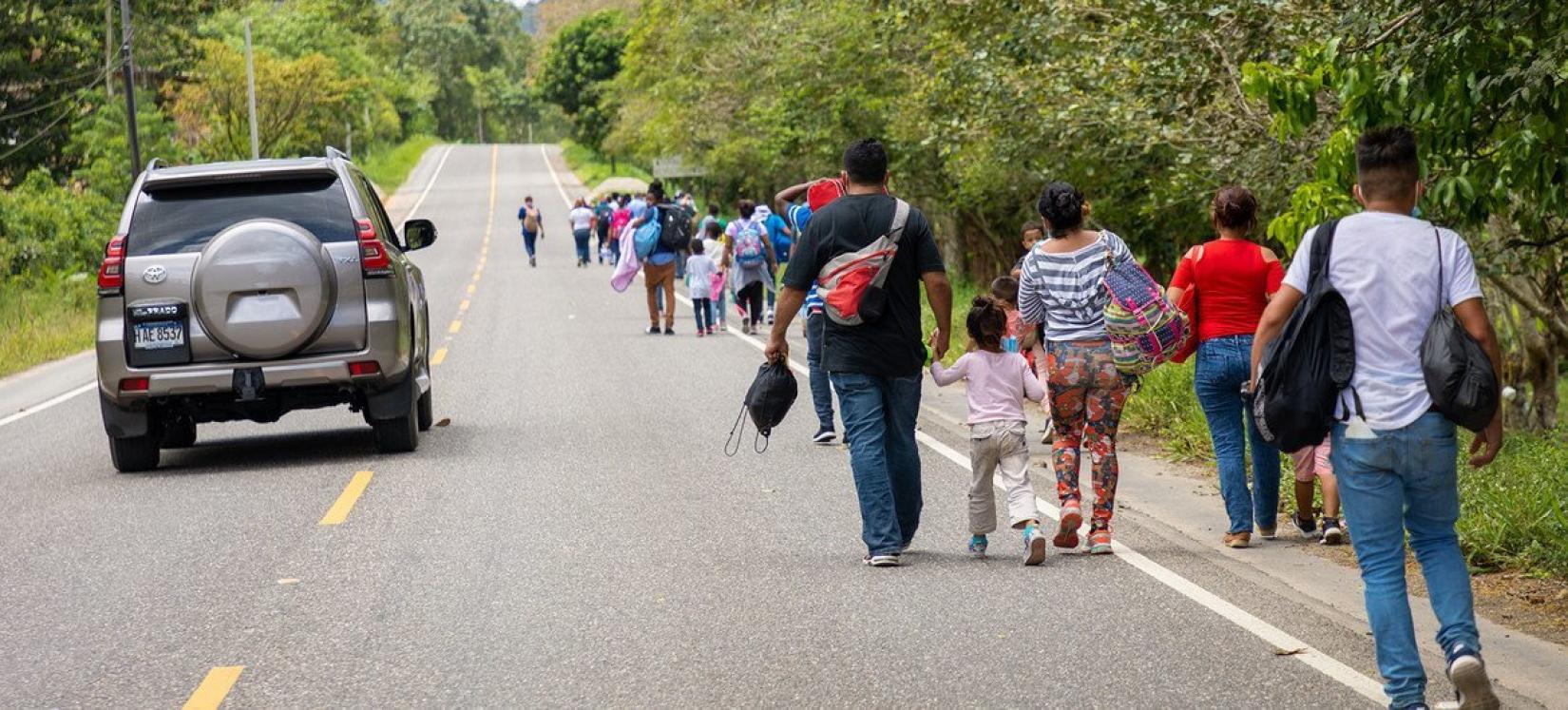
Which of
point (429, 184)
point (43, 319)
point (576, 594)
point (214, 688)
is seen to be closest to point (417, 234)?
point (576, 594)

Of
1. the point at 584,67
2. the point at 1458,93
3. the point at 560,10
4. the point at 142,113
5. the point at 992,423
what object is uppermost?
the point at 560,10

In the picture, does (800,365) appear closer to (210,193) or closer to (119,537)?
(210,193)

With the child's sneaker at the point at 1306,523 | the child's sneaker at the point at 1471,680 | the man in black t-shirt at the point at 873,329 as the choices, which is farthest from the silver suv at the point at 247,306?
the child's sneaker at the point at 1471,680

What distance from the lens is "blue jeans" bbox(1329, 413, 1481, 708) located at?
226 inches

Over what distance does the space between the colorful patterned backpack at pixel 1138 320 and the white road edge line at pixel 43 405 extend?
465 inches

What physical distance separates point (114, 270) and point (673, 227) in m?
11.9

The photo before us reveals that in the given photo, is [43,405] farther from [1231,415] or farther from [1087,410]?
[1231,415]

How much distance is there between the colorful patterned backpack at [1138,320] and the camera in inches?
340

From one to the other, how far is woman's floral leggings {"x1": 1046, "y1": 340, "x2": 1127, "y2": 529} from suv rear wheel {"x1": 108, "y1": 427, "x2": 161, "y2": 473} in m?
6.61

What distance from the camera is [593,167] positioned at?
323 feet

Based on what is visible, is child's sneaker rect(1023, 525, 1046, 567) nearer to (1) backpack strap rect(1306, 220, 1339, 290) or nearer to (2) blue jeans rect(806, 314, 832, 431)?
(1) backpack strap rect(1306, 220, 1339, 290)

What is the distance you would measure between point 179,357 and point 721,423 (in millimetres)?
4324

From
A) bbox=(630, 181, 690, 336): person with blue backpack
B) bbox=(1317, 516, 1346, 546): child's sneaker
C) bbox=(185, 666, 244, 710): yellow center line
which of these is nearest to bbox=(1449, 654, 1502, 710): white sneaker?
bbox=(1317, 516, 1346, 546): child's sneaker

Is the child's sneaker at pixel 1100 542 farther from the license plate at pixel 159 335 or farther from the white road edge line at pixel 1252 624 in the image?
the license plate at pixel 159 335
